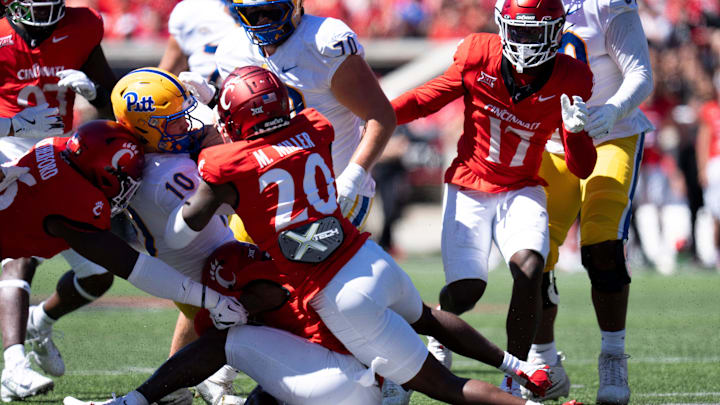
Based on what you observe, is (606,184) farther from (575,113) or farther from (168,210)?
(168,210)

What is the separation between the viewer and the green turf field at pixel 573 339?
513 centimetres

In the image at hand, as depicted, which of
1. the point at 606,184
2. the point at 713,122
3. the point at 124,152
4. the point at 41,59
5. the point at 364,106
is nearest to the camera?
the point at 124,152

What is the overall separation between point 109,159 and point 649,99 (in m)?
9.69

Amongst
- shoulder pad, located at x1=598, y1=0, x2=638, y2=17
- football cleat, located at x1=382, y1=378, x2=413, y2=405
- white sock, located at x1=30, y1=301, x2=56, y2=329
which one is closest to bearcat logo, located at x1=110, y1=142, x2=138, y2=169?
football cleat, located at x1=382, y1=378, x2=413, y2=405

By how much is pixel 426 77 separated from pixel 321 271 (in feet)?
37.3

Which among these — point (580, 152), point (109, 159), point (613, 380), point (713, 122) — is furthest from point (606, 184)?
point (713, 122)

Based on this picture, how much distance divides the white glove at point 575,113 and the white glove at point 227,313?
1.56 metres

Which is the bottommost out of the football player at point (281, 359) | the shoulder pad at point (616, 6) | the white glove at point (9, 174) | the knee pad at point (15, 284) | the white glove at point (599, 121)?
the knee pad at point (15, 284)

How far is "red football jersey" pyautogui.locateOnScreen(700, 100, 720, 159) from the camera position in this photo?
11500 millimetres

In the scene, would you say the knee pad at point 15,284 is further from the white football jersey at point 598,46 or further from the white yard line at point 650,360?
the white football jersey at point 598,46

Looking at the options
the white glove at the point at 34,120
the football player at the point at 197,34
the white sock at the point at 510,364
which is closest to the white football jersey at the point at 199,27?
the football player at the point at 197,34

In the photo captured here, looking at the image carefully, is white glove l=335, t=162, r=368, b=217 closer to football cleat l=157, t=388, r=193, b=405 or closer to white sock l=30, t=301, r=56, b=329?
football cleat l=157, t=388, r=193, b=405

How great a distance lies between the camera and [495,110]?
4.60m

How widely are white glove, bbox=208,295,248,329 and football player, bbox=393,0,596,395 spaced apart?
112 centimetres
